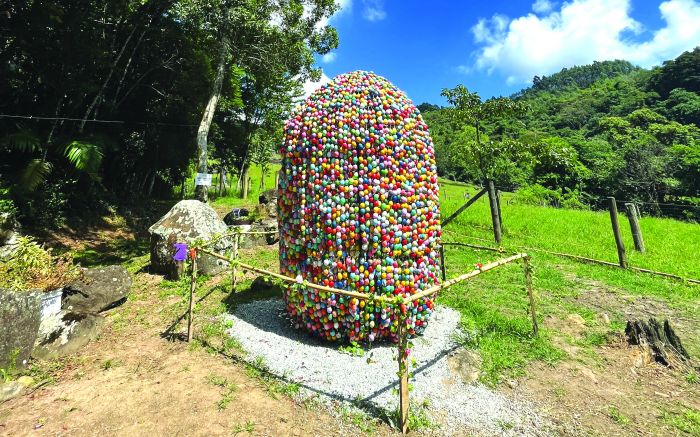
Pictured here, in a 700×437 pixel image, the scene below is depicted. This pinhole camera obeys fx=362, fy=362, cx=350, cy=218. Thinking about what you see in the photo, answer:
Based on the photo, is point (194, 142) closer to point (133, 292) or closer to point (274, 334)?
point (133, 292)

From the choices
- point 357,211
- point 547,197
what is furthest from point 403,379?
point 547,197

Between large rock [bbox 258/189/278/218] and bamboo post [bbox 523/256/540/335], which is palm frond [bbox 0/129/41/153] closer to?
large rock [bbox 258/189/278/218]

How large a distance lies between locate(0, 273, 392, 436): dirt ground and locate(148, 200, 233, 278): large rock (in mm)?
3141

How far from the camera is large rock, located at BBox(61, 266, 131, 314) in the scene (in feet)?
19.1

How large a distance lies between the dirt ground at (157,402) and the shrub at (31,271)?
124cm

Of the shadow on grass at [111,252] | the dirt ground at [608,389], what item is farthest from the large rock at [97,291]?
the dirt ground at [608,389]

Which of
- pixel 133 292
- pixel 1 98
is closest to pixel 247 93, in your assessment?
pixel 1 98

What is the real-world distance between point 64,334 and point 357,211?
14.0 feet

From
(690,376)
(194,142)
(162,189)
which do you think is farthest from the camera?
(162,189)

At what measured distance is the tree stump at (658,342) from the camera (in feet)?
15.2

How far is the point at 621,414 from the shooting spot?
3676mm

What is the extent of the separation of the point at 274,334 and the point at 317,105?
328 cm

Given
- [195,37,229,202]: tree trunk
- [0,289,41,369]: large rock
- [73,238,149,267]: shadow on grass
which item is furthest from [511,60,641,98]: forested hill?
[0,289,41,369]: large rock

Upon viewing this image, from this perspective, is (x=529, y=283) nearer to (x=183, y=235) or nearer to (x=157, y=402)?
(x=157, y=402)
